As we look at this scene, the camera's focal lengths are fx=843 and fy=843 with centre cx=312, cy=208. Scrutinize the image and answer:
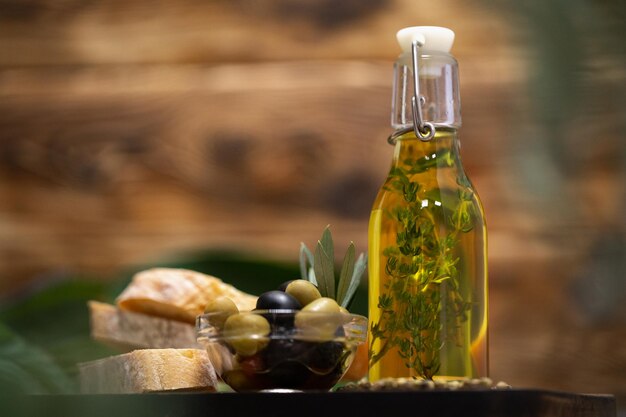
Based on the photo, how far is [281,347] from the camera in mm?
510

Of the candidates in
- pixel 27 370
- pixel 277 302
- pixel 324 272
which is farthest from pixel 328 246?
pixel 27 370

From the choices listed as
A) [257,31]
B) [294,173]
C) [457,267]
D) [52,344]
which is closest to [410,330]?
[457,267]

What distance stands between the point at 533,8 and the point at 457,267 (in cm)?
47

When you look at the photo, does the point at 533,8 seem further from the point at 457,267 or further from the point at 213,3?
the point at 213,3

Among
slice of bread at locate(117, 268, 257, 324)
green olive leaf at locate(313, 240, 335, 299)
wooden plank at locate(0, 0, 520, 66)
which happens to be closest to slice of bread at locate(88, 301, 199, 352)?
slice of bread at locate(117, 268, 257, 324)

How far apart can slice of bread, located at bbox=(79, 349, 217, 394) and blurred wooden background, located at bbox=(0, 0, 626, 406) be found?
829 millimetres

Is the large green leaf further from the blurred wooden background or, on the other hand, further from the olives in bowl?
the blurred wooden background

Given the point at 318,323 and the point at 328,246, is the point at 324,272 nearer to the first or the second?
the point at 328,246

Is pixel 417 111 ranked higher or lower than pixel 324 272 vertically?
higher

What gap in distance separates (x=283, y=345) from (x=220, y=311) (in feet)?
0.17

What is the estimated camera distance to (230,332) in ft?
1.71

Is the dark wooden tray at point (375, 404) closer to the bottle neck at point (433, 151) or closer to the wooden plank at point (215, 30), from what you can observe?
the bottle neck at point (433, 151)

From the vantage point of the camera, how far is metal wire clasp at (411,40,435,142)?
23.5 inches

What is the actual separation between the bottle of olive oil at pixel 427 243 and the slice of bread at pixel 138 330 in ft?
0.75
